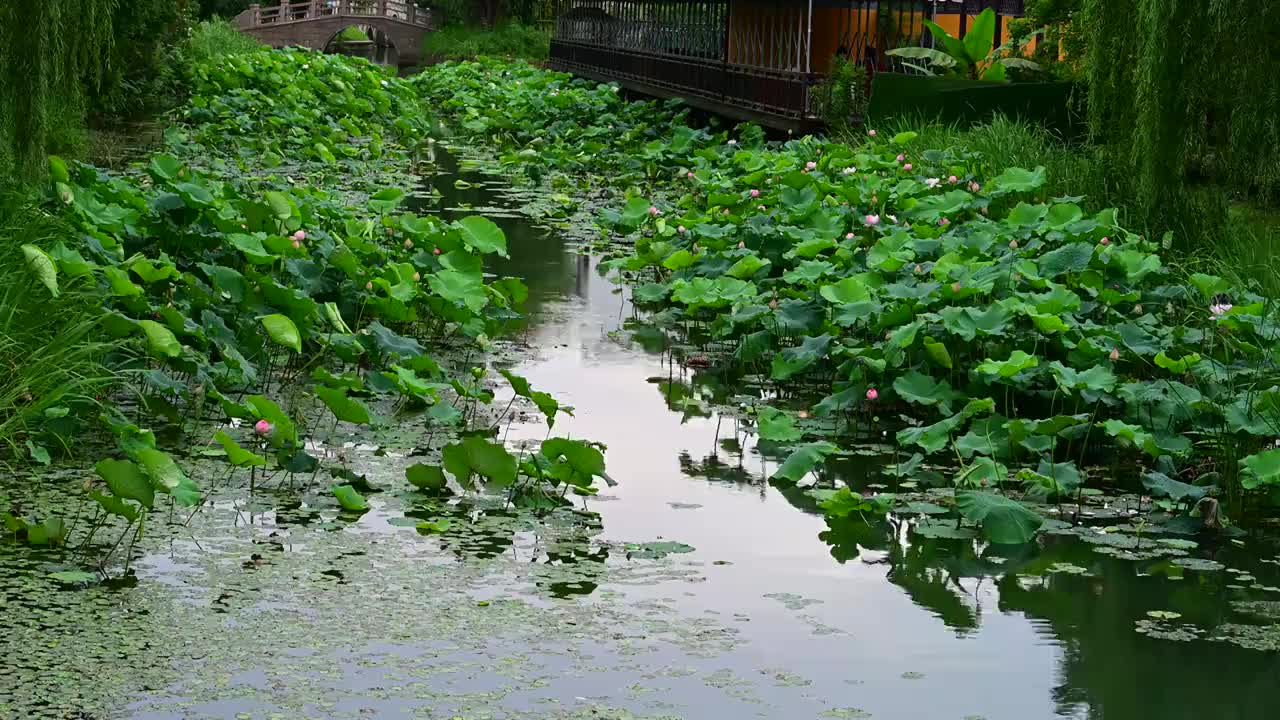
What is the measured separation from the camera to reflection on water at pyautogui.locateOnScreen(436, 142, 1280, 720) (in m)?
4.93

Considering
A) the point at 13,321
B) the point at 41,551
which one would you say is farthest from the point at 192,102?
the point at 41,551

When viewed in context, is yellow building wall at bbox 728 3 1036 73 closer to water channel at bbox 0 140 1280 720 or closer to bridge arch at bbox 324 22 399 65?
water channel at bbox 0 140 1280 720

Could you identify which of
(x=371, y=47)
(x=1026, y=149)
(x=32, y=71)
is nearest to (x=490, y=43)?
(x=371, y=47)

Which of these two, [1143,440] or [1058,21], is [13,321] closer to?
[1143,440]

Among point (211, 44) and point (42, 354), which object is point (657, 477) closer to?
point (42, 354)

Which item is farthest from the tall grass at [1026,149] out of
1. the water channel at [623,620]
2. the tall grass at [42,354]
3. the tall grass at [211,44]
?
the tall grass at [211,44]

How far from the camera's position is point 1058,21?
17781mm

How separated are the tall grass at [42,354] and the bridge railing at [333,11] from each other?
44120 mm

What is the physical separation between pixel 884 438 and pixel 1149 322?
1.66m

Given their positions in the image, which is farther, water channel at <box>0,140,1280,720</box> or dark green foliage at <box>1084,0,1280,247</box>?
dark green foliage at <box>1084,0,1280,247</box>

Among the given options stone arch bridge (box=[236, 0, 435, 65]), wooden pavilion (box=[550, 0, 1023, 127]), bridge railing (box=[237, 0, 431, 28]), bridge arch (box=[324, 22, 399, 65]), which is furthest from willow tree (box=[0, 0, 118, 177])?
bridge arch (box=[324, 22, 399, 65])

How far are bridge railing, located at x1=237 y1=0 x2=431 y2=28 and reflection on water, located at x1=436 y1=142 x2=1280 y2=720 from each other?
149 feet

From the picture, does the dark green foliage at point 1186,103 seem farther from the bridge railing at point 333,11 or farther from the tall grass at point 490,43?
the bridge railing at point 333,11

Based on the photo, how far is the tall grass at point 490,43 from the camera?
48.7 meters
